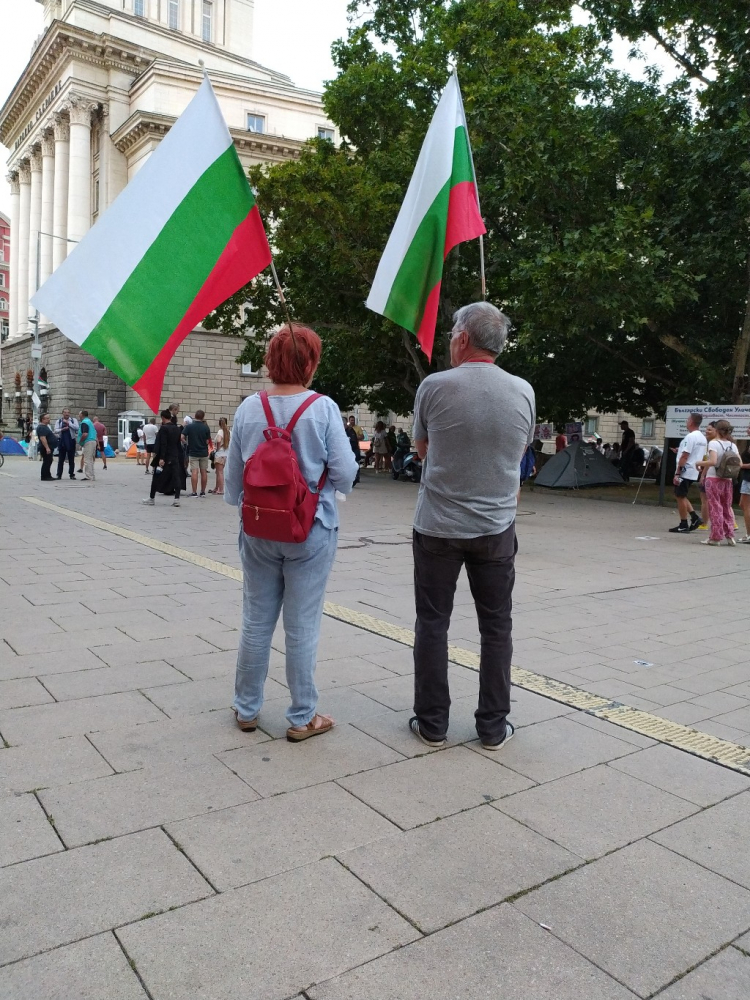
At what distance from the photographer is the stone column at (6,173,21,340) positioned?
56.9m

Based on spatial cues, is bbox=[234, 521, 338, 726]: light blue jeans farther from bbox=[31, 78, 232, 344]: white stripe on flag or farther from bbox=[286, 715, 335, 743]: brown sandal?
bbox=[31, 78, 232, 344]: white stripe on flag

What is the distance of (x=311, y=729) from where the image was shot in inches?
144

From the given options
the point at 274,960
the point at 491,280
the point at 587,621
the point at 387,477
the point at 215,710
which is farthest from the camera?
the point at 387,477

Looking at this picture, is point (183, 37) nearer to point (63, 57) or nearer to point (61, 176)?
point (63, 57)

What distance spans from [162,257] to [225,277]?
0.97 feet

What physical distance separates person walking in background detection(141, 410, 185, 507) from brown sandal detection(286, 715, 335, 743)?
11381mm

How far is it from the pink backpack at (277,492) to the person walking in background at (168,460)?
38.1 ft

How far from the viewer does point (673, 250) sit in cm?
1647

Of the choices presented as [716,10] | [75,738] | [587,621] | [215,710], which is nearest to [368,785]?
[215,710]

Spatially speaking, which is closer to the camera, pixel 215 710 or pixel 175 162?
pixel 175 162

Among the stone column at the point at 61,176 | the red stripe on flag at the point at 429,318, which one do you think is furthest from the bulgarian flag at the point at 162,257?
the stone column at the point at 61,176

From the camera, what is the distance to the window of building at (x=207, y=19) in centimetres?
5569

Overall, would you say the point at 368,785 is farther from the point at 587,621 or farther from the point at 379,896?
the point at 587,621

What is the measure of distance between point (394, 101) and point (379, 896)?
20.7 meters
